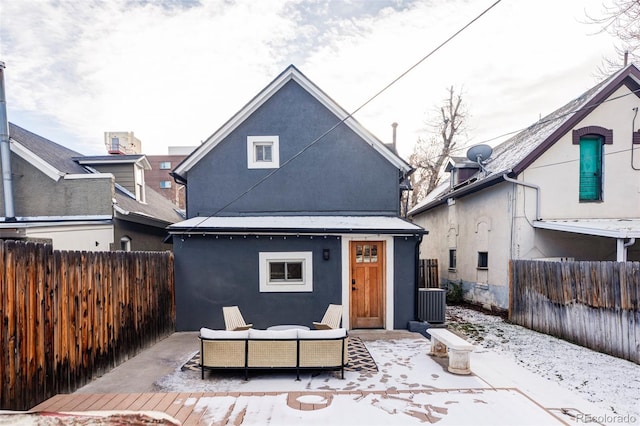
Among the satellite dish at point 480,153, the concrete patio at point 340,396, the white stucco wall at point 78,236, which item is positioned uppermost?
the satellite dish at point 480,153

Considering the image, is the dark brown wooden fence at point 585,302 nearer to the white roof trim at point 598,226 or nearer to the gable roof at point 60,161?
the white roof trim at point 598,226

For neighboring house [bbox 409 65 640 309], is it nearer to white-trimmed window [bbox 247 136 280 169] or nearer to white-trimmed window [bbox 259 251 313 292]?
white-trimmed window [bbox 259 251 313 292]

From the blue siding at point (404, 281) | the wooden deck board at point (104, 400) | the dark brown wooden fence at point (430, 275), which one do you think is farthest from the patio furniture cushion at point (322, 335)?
the dark brown wooden fence at point (430, 275)

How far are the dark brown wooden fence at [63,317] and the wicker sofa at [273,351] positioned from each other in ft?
5.83

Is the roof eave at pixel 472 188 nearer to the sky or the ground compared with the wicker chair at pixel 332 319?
nearer to the sky

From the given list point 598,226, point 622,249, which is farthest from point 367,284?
point 598,226

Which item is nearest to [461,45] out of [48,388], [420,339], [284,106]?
[284,106]

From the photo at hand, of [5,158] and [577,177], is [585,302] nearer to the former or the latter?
[577,177]

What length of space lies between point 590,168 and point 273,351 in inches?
442

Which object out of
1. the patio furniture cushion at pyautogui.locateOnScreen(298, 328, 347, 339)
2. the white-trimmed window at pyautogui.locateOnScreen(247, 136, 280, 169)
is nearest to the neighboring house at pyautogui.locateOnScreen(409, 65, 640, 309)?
the white-trimmed window at pyautogui.locateOnScreen(247, 136, 280, 169)

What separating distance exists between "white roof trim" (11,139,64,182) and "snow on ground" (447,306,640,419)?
43.0 ft

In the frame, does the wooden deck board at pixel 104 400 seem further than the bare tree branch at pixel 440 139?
No

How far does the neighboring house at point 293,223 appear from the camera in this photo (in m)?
7.63

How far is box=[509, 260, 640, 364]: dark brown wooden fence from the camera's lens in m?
5.87
